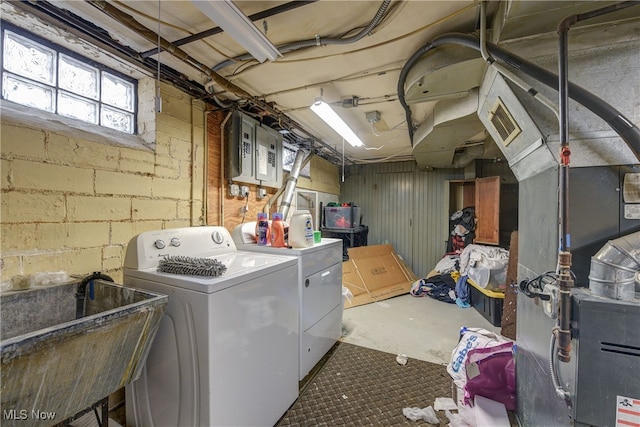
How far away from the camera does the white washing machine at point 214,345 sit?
4.05ft

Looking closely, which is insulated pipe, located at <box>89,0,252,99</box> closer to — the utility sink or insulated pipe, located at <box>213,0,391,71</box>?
insulated pipe, located at <box>213,0,391,71</box>

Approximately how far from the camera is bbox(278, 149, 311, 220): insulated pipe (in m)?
3.32

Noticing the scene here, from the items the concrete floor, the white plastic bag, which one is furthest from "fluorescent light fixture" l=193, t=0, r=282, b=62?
the concrete floor

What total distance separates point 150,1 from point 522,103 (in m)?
2.04

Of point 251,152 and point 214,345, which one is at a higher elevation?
point 251,152

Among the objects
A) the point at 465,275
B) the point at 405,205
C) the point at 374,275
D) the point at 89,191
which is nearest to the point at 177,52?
the point at 89,191

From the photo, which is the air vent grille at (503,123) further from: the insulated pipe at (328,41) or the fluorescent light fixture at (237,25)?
the fluorescent light fixture at (237,25)

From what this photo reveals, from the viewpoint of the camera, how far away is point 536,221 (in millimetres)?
1371

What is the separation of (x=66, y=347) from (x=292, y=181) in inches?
110

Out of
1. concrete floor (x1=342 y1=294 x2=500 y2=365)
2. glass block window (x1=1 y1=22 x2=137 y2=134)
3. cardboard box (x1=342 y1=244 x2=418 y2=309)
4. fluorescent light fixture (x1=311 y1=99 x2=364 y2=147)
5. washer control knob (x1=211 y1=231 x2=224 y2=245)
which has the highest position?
fluorescent light fixture (x1=311 y1=99 x2=364 y2=147)

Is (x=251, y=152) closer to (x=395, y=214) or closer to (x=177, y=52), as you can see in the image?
(x=177, y=52)

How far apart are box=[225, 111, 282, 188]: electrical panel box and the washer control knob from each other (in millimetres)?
747

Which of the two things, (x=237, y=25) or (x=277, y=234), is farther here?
(x=277, y=234)

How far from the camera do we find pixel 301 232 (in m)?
2.17
